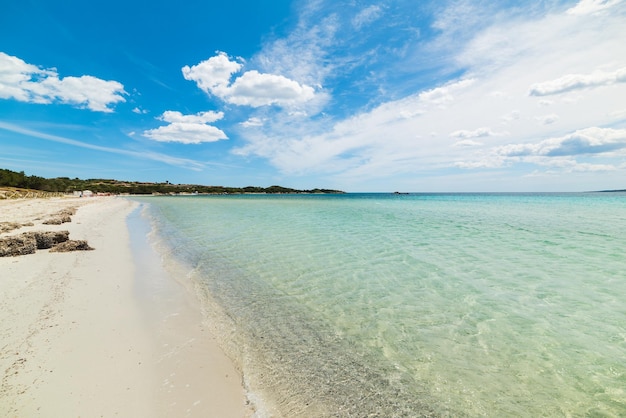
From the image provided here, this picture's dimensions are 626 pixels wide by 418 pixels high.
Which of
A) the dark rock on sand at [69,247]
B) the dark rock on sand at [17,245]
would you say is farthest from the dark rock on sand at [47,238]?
the dark rock on sand at [69,247]

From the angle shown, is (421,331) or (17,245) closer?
(421,331)

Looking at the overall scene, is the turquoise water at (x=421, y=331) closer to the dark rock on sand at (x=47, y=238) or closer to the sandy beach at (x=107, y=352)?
the sandy beach at (x=107, y=352)

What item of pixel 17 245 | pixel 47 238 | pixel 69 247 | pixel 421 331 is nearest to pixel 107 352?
pixel 421 331

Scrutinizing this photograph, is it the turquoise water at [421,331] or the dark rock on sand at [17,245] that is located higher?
the dark rock on sand at [17,245]

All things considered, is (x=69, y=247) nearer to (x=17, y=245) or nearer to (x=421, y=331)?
(x=17, y=245)

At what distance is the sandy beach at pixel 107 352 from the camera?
3.51m

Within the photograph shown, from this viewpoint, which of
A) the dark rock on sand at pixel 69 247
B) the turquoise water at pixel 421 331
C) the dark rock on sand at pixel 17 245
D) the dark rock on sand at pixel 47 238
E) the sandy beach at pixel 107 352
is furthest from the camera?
the dark rock on sand at pixel 47 238

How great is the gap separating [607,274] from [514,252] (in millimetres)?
3764

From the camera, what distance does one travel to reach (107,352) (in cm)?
462

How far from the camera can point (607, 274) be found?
991 cm

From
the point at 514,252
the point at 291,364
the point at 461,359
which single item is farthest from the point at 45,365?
the point at 514,252

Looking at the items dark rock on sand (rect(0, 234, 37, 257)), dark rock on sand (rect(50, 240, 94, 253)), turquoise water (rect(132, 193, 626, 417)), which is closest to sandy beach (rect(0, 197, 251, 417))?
turquoise water (rect(132, 193, 626, 417))

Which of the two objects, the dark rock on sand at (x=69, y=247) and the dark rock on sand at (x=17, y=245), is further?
the dark rock on sand at (x=69, y=247)

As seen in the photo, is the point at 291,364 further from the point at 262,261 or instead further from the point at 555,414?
the point at 262,261
